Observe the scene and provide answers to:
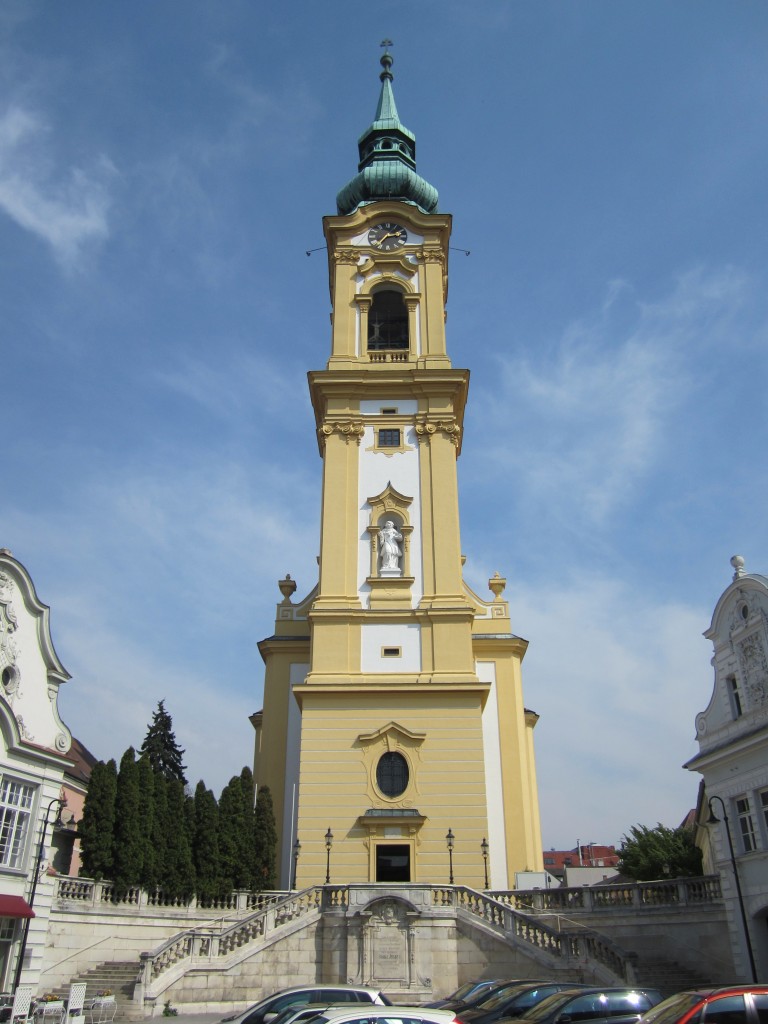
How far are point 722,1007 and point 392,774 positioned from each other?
69.0ft

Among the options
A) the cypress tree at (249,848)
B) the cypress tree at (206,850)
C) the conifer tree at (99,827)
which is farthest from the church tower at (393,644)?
the conifer tree at (99,827)

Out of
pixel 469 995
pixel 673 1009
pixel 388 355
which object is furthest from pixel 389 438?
pixel 673 1009

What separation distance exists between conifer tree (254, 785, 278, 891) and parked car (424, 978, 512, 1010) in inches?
409

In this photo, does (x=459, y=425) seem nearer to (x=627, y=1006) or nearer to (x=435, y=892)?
(x=435, y=892)

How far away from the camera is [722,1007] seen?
1095 cm

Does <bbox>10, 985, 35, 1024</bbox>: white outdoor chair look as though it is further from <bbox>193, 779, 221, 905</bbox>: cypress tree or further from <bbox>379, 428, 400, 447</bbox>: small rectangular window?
<bbox>379, 428, 400, 447</bbox>: small rectangular window

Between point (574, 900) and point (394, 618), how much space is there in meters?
12.3

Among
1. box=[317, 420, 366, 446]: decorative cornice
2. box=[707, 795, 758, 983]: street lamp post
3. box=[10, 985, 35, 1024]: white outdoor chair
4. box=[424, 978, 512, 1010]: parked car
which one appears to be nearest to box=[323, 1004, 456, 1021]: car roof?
box=[424, 978, 512, 1010]: parked car

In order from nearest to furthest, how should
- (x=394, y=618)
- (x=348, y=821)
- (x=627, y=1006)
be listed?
(x=627, y=1006), (x=348, y=821), (x=394, y=618)

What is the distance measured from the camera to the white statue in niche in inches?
1378

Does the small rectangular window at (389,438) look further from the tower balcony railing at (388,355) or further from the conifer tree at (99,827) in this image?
the conifer tree at (99,827)

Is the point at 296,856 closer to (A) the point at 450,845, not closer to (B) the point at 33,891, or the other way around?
(A) the point at 450,845

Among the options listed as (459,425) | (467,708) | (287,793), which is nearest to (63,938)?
(287,793)

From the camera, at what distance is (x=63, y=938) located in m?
22.7
